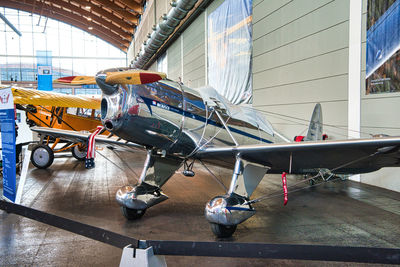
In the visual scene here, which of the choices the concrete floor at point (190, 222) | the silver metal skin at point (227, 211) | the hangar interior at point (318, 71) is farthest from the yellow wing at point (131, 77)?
the concrete floor at point (190, 222)

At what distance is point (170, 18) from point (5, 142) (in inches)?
412

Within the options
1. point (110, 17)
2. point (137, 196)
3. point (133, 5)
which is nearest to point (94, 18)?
point (110, 17)

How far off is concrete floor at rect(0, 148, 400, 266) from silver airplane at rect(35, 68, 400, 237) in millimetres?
372

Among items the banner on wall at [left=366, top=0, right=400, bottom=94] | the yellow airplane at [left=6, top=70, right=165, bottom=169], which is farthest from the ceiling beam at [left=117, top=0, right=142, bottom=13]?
the banner on wall at [left=366, top=0, right=400, bottom=94]

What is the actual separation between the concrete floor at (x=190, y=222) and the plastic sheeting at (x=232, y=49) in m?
4.67

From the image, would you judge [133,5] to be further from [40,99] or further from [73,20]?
[40,99]

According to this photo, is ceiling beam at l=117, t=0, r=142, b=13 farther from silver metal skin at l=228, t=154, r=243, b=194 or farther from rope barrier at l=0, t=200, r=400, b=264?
rope barrier at l=0, t=200, r=400, b=264

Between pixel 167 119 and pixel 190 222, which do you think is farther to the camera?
pixel 190 222

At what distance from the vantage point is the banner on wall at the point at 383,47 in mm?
4984

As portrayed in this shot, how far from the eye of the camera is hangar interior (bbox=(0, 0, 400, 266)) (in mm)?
3346

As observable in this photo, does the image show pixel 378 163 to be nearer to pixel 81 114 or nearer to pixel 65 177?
pixel 65 177

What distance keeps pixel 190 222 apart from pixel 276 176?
14.0 ft

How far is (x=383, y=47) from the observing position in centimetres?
520

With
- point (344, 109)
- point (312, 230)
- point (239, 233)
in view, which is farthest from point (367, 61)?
point (239, 233)
